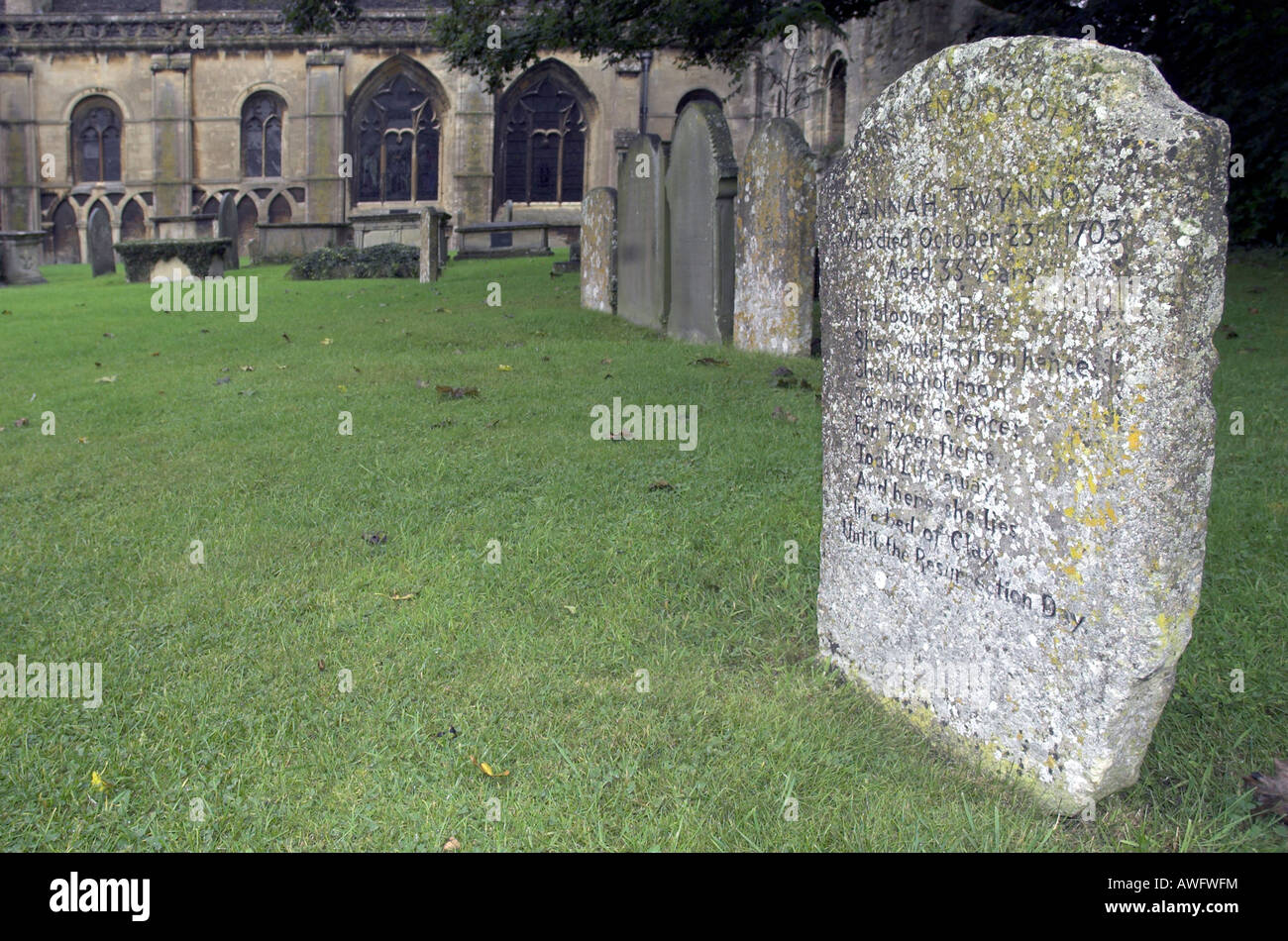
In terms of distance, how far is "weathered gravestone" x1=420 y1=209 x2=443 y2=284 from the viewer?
1650cm

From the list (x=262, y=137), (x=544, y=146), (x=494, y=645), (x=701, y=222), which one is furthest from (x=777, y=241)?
(x=262, y=137)

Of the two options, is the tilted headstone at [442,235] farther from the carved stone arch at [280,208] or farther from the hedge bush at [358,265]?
the carved stone arch at [280,208]

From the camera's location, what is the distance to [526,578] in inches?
163

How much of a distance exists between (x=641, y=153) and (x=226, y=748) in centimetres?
865

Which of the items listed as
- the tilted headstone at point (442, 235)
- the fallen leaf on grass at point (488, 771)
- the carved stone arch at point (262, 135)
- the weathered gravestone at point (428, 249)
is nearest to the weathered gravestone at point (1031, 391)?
the fallen leaf on grass at point (488, 771)

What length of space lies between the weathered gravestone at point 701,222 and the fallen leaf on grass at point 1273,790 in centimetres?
703

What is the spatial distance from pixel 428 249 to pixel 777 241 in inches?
366

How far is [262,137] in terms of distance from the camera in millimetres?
33344

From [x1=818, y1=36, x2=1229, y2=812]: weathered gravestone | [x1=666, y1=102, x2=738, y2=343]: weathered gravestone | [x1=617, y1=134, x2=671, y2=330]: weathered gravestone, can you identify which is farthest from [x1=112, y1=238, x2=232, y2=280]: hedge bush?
[x1=818, y1=36, x2=1229, y2=812]: weathered gravestone

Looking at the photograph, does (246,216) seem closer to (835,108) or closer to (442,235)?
(442,235)

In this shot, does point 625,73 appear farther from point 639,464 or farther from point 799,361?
point 639,464

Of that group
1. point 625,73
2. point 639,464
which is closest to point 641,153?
point 639,464

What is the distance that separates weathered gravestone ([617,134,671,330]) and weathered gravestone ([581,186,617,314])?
0.15 metres

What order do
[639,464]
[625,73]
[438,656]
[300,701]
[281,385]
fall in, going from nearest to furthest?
[300,701] < [438,656] < [639,464] < [281,385] < [625,73]
